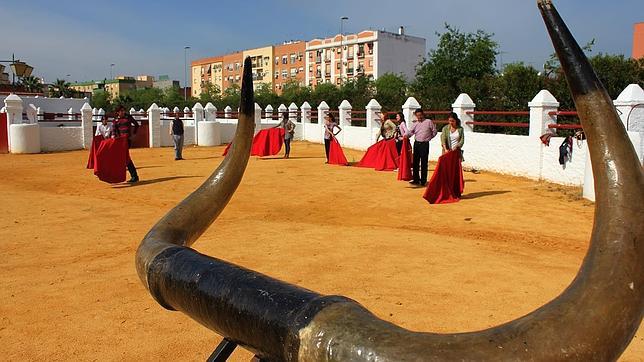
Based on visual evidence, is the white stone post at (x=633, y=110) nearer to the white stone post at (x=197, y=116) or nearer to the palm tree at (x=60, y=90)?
the white stone post at (x=197, y=116)

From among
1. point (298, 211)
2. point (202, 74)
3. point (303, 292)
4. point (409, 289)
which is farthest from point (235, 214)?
point (202, 74)

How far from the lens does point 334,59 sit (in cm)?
8475

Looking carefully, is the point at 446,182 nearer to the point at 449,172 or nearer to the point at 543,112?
the point at 449,172

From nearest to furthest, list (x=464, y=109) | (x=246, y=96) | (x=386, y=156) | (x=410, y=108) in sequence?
1. (x=246, y=96)
2. (x=386, y=156)
3. (x=464, y=109)
4. (x=410, y=108)

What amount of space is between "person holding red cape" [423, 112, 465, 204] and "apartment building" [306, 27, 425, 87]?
2508 inches

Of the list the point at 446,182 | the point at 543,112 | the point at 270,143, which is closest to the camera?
the point at 446,182

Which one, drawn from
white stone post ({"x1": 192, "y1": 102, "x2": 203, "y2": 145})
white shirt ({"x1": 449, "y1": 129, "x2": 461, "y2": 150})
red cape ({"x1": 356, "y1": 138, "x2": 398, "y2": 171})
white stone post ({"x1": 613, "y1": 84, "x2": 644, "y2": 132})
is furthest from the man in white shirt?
Result: white stone post ({"x1": 192, "y1": 102, "x2": 203, "y2": 145})

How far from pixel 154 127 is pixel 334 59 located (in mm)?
63321

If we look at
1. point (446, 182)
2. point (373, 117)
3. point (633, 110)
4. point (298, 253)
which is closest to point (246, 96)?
point (298, 253)

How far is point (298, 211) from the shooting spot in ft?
30.5

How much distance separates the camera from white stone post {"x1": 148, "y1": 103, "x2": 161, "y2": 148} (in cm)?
2412

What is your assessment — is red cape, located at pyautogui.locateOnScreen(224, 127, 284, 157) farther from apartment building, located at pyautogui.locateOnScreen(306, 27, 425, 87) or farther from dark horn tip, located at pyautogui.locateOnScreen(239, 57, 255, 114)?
apartment building, located at pyautogui.locateOnScreen(306, 27, 425, 87)

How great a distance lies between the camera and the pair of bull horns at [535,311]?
91 cm

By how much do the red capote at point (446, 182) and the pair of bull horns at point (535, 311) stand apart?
881 cm
